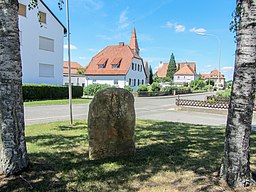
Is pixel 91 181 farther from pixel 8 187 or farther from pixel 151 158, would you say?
pixel 151 158

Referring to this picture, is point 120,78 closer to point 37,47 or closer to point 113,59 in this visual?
point 113,59

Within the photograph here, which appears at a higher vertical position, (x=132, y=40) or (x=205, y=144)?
(x=132, y=40)

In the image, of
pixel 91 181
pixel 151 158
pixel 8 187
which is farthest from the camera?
pixel 151 158

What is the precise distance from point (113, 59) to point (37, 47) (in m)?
16.8

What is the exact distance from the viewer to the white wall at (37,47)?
997 inches

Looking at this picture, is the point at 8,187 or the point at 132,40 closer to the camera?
the point at 8,187

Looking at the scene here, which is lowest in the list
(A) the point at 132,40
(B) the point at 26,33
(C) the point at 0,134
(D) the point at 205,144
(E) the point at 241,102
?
(D) the point at 205,144

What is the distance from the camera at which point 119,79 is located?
39562 millimetres

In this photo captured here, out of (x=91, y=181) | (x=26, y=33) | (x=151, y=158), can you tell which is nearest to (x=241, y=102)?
(x=151, y=158)

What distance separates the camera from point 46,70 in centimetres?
2808

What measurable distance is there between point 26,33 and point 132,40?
37143 mm

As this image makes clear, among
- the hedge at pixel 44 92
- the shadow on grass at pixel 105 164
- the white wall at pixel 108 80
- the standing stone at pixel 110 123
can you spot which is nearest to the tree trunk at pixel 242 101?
the shadow on grass at pixel 105 164

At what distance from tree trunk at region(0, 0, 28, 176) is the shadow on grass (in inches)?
12.0

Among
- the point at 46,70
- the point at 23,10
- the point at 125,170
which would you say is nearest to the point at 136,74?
the point at 46,70
